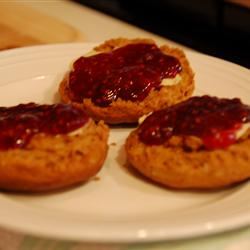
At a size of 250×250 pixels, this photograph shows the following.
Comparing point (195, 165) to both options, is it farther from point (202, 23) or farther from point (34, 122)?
Result: point (202, 23)

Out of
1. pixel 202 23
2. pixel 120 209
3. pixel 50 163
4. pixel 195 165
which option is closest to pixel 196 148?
pixel 195 165

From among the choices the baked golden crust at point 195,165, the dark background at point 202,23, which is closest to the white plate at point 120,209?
the baked golden crust at point 195,165

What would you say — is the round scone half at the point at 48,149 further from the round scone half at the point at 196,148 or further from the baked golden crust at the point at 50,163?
the round scone half at the point at 196,148

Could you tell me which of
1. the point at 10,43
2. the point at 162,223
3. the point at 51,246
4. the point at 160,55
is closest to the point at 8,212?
the point at 51,246

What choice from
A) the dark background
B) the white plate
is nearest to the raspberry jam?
the white plate

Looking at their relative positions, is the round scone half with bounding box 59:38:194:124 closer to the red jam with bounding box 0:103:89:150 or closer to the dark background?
the red jam with bounding box 0:103:89:150
